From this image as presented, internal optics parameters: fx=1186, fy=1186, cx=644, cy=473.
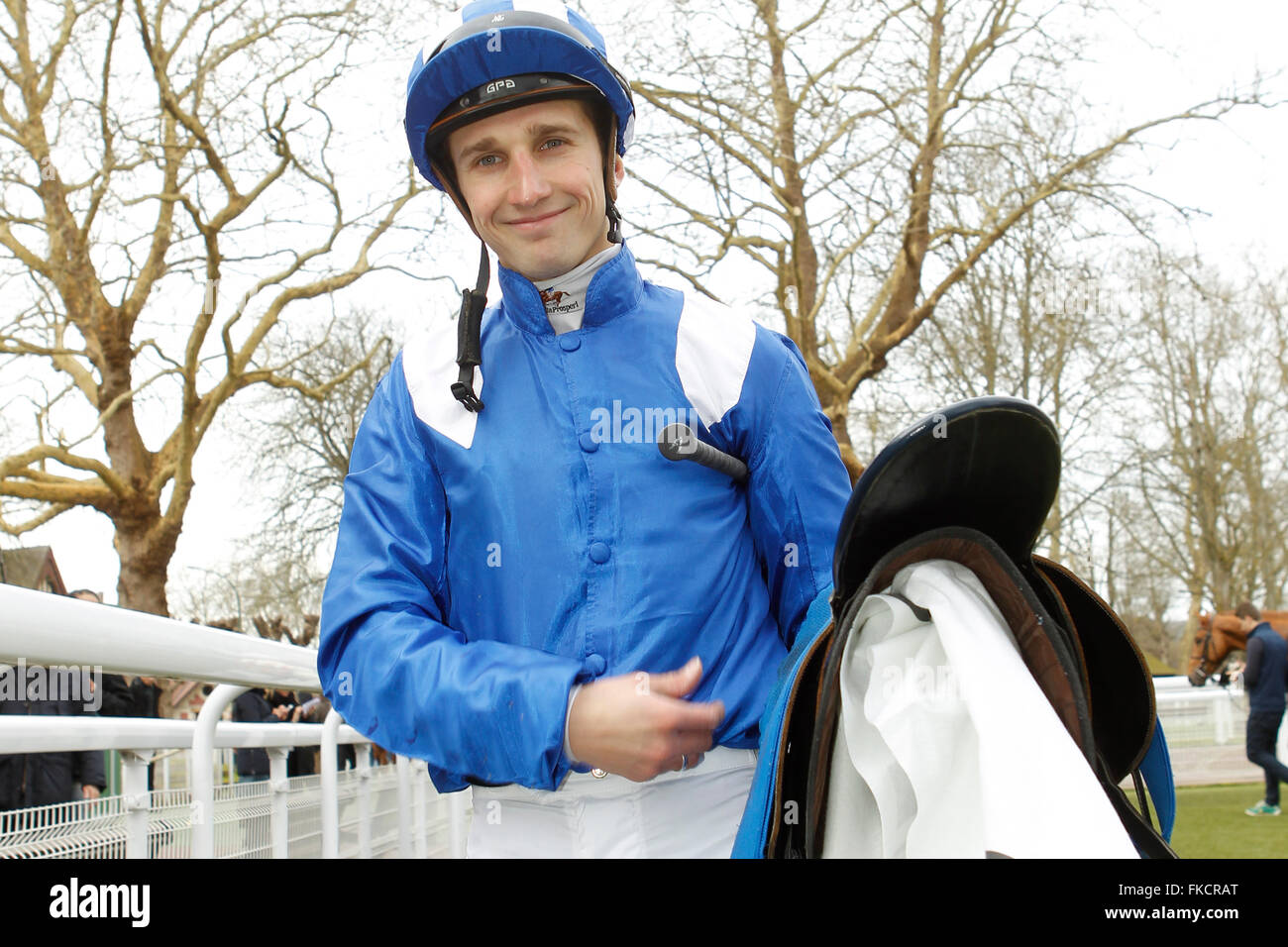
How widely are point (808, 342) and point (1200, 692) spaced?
6.98 metres

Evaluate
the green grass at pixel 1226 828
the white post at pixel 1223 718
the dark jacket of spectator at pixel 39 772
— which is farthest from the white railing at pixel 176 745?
the white post at pixel 1223 718

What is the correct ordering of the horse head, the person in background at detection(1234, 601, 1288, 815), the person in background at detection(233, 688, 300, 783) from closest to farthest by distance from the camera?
the person in background at detection(233, 688, 300, 783) < the person in background at detection(1234, 601, 1288, 815) < the horse head

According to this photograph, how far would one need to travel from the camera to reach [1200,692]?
13633 millimetres

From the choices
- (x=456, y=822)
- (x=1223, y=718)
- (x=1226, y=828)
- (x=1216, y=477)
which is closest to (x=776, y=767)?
(x=456, y=822)

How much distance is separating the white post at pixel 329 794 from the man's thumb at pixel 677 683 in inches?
82.3

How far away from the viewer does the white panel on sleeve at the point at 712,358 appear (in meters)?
1.68

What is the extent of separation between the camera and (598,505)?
160 centimetres

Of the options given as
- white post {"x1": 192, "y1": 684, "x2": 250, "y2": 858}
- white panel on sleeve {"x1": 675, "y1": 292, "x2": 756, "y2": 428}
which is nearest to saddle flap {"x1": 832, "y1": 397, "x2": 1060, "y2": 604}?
white panel on sleeve {"x1": 675, "y1": 292, "x2": 756, "y2": 428}

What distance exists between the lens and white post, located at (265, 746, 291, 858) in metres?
3.02

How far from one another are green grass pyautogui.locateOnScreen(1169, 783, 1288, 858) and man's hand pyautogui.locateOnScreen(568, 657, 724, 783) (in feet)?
20.5

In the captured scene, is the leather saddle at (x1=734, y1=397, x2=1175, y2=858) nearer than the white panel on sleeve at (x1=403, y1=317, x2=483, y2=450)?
Yes

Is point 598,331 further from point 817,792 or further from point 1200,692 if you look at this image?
point 1200,692

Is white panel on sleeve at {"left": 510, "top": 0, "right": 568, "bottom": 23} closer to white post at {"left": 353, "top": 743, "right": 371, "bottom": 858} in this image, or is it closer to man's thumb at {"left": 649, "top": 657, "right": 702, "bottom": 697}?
man's thumb at {"left": 649, "top": 657, "right": 702, "bottom": 697}
